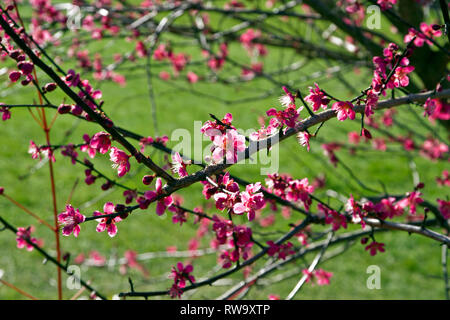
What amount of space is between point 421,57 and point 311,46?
1109 mm

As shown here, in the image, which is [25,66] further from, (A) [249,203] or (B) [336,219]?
(B) [336,219]

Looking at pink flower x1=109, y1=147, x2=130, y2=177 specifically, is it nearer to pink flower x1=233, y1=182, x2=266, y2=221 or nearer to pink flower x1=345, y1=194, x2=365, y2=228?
pink flower x1=233, y1=182, x2=266, y2=221

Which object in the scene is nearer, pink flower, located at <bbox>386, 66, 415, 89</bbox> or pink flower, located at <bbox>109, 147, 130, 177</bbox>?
pink flower, located at <bbox>109, 147, 130, 177</bbox>

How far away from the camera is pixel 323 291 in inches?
204

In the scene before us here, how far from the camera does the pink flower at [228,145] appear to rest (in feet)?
4.59

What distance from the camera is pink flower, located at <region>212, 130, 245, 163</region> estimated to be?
140 centimetres

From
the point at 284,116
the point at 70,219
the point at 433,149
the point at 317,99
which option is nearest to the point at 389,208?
the point at 317,99

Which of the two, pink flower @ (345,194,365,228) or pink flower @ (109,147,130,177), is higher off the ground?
pink flower @ (109,147,130,177)

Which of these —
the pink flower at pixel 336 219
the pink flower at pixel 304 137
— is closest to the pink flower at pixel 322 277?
the pink flower at pixel 336 219

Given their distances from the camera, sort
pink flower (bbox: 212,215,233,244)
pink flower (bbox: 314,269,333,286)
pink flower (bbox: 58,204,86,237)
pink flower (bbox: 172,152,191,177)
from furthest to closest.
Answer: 1. pink flower (bbox: 314,269,333,286)
2. pink flower (bbox: 212,215,233,244)
3. pink flower (bbox: 172,152,191,177)
4. pink flower (bbox: 58,204,86,237)

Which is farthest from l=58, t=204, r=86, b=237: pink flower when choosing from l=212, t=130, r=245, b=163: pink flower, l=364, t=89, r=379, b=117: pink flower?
l=364, t=89, r=379, b=117: pink flower

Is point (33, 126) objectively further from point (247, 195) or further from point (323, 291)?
point (247, 195)

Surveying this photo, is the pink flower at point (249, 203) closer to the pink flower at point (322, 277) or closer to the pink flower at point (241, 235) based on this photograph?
the pink flower at point (241, 235)
